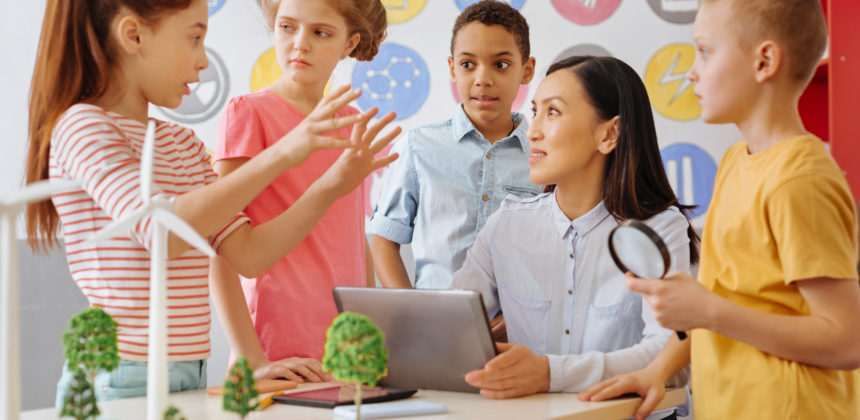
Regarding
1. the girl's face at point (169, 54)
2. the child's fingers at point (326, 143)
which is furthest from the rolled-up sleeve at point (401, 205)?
the child's fingers at point (326, 143)

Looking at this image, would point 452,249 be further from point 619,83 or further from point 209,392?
point 209,392

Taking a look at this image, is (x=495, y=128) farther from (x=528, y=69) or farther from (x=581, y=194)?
(x=581, y=194)

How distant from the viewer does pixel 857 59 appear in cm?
261

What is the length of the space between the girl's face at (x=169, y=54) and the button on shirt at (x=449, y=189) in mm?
944

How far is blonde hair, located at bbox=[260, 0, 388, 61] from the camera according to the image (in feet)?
5.86

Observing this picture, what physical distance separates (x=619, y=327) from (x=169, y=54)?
0.94 metres

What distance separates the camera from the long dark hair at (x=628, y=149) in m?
1.67

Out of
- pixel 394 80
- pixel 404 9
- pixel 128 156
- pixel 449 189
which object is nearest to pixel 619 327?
pixel 449 189

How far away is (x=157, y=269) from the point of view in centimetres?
76

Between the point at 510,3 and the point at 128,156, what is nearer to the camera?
the point at 128,156

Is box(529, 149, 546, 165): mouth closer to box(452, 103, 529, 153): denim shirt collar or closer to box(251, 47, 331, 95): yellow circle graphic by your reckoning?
box(452, 103, 529, 153): denim shirt collar

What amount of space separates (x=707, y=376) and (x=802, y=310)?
18 cm

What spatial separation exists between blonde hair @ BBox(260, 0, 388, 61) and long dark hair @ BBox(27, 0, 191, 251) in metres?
0.54

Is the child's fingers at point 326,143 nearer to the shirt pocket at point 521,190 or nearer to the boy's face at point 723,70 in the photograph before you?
the boy's face at point 723,70
